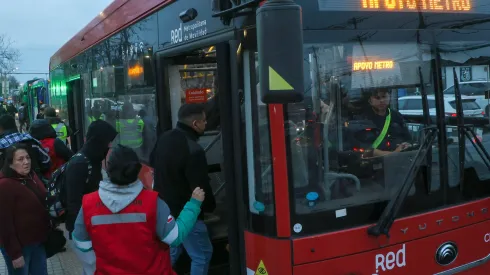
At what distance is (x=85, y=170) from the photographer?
3.30 meters

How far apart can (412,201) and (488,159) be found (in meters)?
0.60

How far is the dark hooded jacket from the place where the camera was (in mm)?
3273

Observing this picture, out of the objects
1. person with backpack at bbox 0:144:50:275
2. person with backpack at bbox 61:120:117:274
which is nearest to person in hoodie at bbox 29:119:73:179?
person with backpack at bbox 0:144:50:275

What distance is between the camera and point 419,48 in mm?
2844

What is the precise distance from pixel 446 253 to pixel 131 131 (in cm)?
311

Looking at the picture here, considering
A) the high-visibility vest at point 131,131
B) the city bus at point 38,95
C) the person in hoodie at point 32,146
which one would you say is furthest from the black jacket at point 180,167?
the city bus at point 38,95

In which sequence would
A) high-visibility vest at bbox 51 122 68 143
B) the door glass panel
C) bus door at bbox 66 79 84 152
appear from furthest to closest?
1. bus door at bbox 66 79 84 152
2. high-visibility vest at bbox 51 122 68 143
3. the door glass panel

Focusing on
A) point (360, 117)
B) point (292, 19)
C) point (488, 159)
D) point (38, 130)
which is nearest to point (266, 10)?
point (292, 19)

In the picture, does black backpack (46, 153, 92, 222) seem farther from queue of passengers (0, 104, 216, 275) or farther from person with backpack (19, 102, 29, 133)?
person with backpack (19, 102, 29, 133)

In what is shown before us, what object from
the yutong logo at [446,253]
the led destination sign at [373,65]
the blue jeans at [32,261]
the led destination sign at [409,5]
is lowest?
the blue jeans at [32,261]

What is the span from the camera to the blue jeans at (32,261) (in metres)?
3.75

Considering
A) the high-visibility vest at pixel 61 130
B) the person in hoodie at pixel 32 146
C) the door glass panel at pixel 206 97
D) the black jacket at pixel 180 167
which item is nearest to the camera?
the black jacket at pixel 180 167

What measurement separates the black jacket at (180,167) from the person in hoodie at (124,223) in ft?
3.01

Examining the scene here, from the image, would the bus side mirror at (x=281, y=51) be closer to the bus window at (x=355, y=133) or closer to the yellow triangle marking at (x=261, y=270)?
the bus window at (x=355, y=133)
